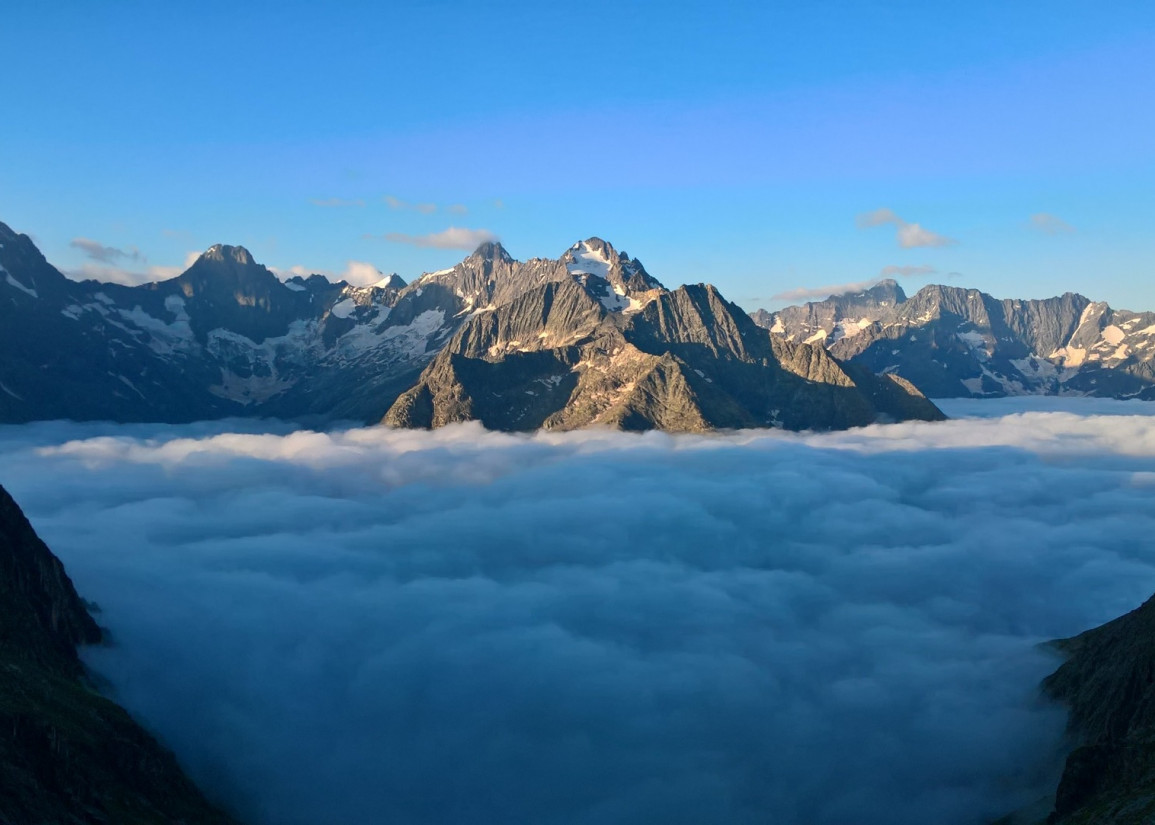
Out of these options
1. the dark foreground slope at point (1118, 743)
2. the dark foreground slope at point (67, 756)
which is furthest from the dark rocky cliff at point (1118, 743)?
the dark foreground slope at point (67, 756)

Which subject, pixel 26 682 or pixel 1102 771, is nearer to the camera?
pixel 1102 771

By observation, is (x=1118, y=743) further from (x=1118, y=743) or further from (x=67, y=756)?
(x=67, y=756)

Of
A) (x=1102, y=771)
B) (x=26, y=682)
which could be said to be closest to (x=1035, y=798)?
(x=1102, y=771)

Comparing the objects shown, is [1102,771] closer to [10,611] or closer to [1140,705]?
[1140,705]

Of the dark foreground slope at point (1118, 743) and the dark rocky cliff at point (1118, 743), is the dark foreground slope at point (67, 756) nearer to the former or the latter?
the dark foreground slope at point (1118, 743)

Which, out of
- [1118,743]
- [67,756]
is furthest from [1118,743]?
[67,756]
